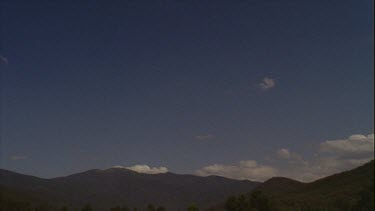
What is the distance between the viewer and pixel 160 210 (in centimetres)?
16325

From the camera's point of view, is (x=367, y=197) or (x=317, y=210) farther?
(x=317, y=210)

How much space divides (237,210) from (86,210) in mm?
68986

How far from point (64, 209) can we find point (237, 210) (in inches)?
3347

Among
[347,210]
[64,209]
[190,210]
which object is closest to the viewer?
[347,210]

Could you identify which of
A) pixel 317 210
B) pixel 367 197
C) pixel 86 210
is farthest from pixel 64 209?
pixel 367 197

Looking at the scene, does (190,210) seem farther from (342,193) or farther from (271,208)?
(342,193)

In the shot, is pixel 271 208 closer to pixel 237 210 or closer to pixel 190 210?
pixel 237 210

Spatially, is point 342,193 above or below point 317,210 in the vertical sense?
above

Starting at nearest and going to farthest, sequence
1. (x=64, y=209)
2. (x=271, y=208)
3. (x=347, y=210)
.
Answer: (x=347, y=210)
(x=271, y=208)
(x=64, y=209)

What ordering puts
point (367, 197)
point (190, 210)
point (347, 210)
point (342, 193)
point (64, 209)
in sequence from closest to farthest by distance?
point (367, 197), point (347, 210), point (190, 210), point (342, 193), point (64, 209)

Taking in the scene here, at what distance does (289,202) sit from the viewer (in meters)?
170

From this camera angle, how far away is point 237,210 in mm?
127500

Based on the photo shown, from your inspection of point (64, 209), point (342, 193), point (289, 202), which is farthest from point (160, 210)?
point (342, 193)

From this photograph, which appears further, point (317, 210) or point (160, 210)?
point (160, 210)
